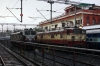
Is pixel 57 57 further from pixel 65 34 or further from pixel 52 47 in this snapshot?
pixel 65 34

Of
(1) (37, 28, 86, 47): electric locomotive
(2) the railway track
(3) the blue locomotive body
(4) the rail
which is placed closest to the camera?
(4) the rail

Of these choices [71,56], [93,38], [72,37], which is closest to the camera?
[71,56]

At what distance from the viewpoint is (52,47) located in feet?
33.7

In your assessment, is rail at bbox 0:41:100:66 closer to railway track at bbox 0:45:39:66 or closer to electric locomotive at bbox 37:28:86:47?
railway track at bbox 0:45:39:66

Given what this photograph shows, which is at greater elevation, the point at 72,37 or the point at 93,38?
the point at 72,37

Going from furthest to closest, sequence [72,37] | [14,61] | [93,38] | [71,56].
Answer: [93,38] < [72,37] < [14,61] < [71,56]

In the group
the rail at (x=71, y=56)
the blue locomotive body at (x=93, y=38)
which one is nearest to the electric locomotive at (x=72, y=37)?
the blue locomotive body at (x=93, y=38)

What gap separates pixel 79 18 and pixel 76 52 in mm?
35809

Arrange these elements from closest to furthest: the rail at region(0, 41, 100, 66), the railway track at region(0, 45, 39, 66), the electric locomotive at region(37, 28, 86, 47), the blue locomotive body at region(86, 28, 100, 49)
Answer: the rail at region(0, 41, 100, 66)
the railway track at region(0, 45, 39, 66)
the blue locomotive body at region(86, 28, 100, 49)
the electric locomotive at region(37, 28, 86, 47)

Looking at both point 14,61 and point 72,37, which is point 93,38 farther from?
point 14,61

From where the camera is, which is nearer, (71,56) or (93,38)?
(71,56)

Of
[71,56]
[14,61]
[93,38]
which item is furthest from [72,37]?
[71,56]

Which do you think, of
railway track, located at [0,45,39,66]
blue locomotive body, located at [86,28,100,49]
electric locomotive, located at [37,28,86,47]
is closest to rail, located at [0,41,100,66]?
railway track, located at [0,45,39,66]

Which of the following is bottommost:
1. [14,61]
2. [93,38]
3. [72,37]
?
[14,61]
